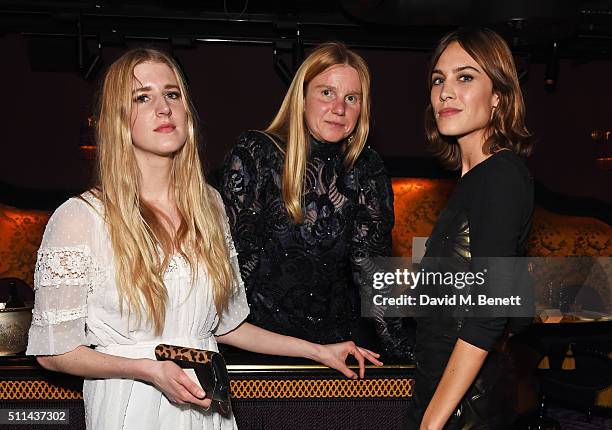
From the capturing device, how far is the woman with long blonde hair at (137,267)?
168cm

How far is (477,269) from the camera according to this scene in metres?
1.67

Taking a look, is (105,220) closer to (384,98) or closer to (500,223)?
(500,223)

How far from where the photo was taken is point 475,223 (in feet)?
5.43

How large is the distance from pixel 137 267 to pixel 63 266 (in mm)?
163

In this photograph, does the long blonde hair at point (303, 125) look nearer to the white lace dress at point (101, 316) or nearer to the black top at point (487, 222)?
the white lace dress at point (101, 316)

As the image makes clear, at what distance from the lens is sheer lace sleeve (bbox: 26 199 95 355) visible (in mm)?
1667

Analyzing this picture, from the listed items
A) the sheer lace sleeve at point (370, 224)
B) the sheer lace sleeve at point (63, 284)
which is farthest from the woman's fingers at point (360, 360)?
the sheer lace sleeve at point (63, 284)

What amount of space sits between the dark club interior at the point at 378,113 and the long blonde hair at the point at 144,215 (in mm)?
3004

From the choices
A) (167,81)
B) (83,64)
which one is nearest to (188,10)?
(83,64)

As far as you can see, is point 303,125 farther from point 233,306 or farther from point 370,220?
point 233,306

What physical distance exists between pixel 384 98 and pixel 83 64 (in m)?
3.01

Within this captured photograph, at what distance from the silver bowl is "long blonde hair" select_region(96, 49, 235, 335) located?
1.37m

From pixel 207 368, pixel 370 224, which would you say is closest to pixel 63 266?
pixel 207 368

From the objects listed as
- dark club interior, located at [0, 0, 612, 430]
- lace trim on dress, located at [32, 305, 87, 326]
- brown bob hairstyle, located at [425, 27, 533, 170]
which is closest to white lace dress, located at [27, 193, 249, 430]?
lace trim on dress, located at [32, 305, 87, 326]
